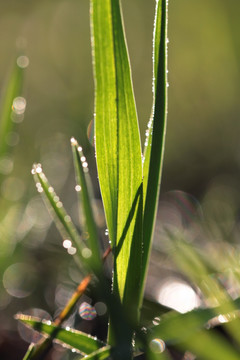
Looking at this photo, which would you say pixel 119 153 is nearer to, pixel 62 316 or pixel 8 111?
pixel 62 316

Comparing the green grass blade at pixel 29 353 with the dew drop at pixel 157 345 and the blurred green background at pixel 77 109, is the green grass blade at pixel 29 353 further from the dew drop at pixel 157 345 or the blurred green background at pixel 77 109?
the blurred green background at pixel 77 109

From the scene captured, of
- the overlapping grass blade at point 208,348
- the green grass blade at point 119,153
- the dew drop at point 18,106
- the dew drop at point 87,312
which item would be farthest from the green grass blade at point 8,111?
the overlapping grass blade at point 208,348

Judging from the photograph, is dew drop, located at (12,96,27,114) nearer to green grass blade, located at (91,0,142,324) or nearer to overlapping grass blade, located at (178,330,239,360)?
green grass blade, located at (91,0,142,324)

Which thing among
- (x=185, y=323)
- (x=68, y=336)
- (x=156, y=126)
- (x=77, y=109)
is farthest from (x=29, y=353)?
(x=77, y=109)

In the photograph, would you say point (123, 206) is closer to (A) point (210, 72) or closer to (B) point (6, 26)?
(A) point (210, 72)

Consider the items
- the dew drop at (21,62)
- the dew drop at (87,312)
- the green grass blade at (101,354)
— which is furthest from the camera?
the dew drop at (21,62)

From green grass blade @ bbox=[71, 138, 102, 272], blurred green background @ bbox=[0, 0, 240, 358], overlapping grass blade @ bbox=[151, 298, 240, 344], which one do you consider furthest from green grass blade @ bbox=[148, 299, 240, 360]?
blurred green background @ bbox=[0, 0, 240, 358]

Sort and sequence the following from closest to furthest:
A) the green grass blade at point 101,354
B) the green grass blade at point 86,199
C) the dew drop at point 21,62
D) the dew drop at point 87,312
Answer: the green grass blade at point 101,354 → the green grass blade at point 86,199 → the dew drop at point 87,312 → the dew drop at point 21,62

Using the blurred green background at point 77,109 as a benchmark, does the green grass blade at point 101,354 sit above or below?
below
